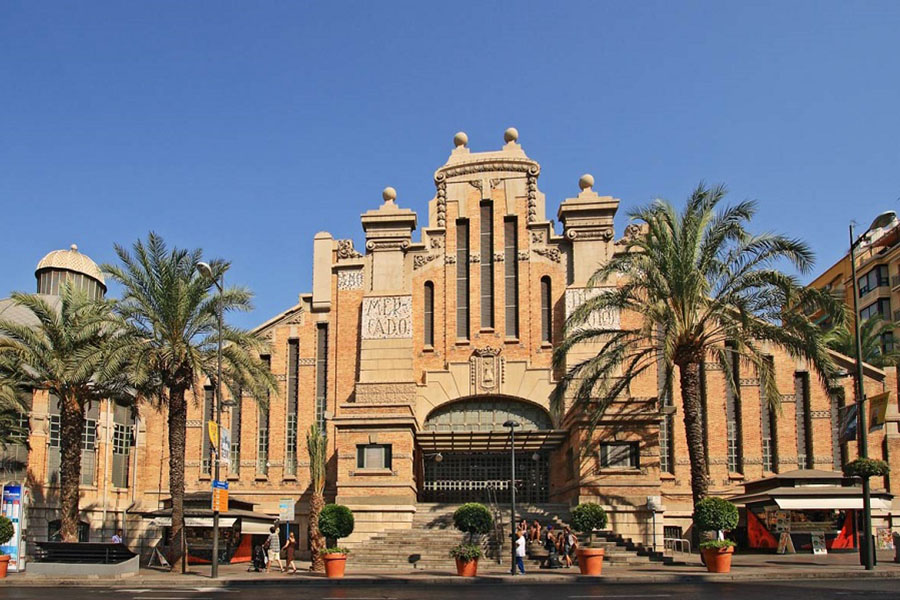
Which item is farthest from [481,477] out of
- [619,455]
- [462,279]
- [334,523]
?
[334,523]

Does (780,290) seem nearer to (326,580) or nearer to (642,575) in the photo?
(642,575)

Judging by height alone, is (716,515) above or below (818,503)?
above

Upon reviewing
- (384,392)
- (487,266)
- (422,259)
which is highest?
(422,259)

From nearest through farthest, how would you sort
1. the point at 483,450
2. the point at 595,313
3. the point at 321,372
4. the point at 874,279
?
the point at 595,313 < the point at 483,450 < the point at 321,372 < the point at 874,279

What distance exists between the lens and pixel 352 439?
36562 mm

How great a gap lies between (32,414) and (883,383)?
119ft

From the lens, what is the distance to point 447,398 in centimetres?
3869

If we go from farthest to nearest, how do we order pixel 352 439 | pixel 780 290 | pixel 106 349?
pixel 352 439 → pixel 106 349 → pixel 780 290

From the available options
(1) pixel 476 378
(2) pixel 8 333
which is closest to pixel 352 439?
(1) pixel 476 378

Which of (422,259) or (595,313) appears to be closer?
(595,313)

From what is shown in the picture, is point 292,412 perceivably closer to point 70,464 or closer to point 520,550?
point 70,464

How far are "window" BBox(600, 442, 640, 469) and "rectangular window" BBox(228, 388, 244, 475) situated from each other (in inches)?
649

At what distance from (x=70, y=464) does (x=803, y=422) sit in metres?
29.5

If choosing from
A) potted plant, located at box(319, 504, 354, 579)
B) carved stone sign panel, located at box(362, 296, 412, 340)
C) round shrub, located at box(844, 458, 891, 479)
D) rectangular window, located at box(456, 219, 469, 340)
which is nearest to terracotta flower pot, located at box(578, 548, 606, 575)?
round shrub, located at box(844, 458, 891, 479)
